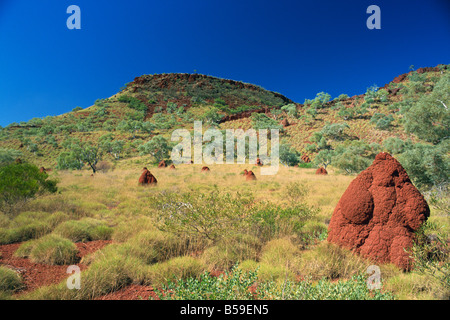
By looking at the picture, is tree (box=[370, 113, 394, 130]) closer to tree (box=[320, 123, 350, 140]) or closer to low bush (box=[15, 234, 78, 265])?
tree (box=[320, 123, 350, 140])

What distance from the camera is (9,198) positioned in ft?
23.3

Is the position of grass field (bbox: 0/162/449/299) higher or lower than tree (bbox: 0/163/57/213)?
lower

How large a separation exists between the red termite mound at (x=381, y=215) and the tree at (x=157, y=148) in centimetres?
3811

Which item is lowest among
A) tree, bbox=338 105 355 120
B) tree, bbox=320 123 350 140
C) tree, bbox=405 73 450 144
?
tree, bbox=405 73 450 144

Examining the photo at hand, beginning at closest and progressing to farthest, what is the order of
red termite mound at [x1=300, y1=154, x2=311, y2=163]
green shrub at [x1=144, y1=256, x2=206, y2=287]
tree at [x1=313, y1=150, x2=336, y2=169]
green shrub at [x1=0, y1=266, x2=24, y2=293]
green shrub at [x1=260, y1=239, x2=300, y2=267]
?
green shrub at [x1=0, y1=266, x2=24, y2=293] < green shrub at [x1=144, y1=256, x2=206, y2=287] < green shrub at [x1=260, y1=239, x2=300, y2=267] < tree at [x1=313, y1=150, x2=336, y2=169] < red termite mound at [x1=300, y1=154, x2=311, y2=163]

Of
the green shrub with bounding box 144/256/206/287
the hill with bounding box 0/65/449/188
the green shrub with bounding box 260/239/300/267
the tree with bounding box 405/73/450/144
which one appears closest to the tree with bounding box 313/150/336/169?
the hill with bounding box 0/65/449/188

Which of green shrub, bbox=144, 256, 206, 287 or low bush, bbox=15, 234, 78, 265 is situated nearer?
green shrub, bbox=144, 256, 206, 287

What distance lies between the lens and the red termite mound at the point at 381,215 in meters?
3.94

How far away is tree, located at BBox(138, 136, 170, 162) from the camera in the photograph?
39312mm

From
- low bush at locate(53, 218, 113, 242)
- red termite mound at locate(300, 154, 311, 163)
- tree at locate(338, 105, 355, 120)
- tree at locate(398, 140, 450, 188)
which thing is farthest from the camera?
tree at locate(338, 105, 355, 120)

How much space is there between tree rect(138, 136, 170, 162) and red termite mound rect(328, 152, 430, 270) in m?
38.1

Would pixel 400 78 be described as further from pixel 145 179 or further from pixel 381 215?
pixel 381 215

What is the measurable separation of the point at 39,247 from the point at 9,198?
179 inches
